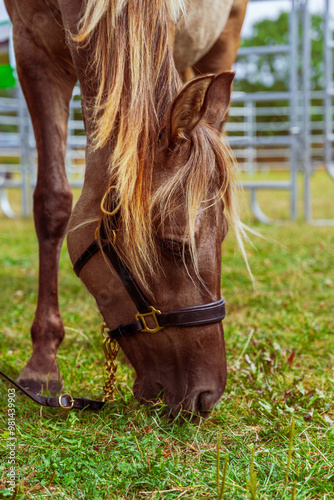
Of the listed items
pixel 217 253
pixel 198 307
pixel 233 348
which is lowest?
pixel 233 348

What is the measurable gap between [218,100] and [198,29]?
0.82m

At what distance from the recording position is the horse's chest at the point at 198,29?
2127mm

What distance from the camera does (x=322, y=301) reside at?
115 inches

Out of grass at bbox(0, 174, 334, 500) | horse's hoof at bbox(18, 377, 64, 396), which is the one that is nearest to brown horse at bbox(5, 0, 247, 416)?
grass at bbox(0, 174, 334, 500)

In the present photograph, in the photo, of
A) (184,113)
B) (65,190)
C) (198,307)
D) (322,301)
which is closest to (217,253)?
(198,307)

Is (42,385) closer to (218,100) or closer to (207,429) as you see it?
(207,429)

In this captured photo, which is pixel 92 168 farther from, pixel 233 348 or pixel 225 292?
pixel 225 292

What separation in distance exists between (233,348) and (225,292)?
0.97m

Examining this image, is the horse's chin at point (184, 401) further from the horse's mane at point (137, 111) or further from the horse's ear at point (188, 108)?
the horse's ear at point (188, 108)

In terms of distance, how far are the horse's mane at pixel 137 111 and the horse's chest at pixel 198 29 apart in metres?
0.52

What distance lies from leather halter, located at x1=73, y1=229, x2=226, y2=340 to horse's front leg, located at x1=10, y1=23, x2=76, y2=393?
49cm

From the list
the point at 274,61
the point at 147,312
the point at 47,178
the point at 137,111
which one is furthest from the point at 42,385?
the point at 274,61

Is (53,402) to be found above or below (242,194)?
below

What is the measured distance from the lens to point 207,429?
1.53 metres
